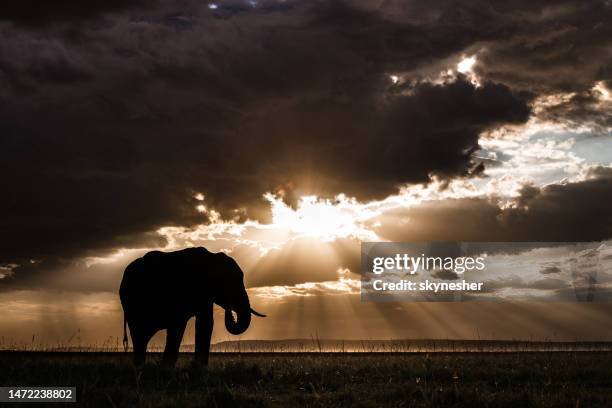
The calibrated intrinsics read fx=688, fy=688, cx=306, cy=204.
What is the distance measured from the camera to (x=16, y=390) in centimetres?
1330

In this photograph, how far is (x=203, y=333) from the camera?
21.0 m

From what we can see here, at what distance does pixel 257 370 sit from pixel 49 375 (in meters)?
4.77

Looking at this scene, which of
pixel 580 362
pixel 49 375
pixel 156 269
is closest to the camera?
pixel 49 375

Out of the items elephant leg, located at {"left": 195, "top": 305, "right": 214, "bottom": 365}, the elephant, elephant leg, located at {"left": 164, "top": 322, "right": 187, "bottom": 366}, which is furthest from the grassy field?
the elephant

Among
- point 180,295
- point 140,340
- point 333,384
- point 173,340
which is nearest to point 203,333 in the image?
point 173,340

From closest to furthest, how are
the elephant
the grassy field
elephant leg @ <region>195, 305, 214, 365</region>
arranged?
1. the grassy field
2. elephant leg @ <region>195, 305, 214, 365</region>
3. the elephant

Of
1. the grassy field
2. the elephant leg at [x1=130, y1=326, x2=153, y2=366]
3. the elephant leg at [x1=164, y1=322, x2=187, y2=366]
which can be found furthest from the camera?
the elephant leg at [x1=130, y1=326, x2=153, y2=366]

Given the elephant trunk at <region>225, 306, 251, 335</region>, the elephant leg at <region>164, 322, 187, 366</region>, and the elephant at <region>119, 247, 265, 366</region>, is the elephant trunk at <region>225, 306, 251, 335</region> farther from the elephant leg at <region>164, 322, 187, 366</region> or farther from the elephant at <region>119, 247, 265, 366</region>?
the elephant leg at <region>164, 322, 187, 366</region>

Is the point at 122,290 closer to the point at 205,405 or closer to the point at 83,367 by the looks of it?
the point at 83,367

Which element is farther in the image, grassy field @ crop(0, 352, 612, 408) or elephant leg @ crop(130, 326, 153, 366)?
elephant leg @ crop(130, 326, 153, 366)

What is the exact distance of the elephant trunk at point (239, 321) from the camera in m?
22.4

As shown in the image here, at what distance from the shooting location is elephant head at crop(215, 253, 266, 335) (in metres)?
22.4

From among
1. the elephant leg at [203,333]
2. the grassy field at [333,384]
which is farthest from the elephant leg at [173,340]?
the grassy field at [333,384]

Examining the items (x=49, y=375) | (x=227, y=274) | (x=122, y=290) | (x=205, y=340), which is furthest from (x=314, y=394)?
(x=122, y=290)
